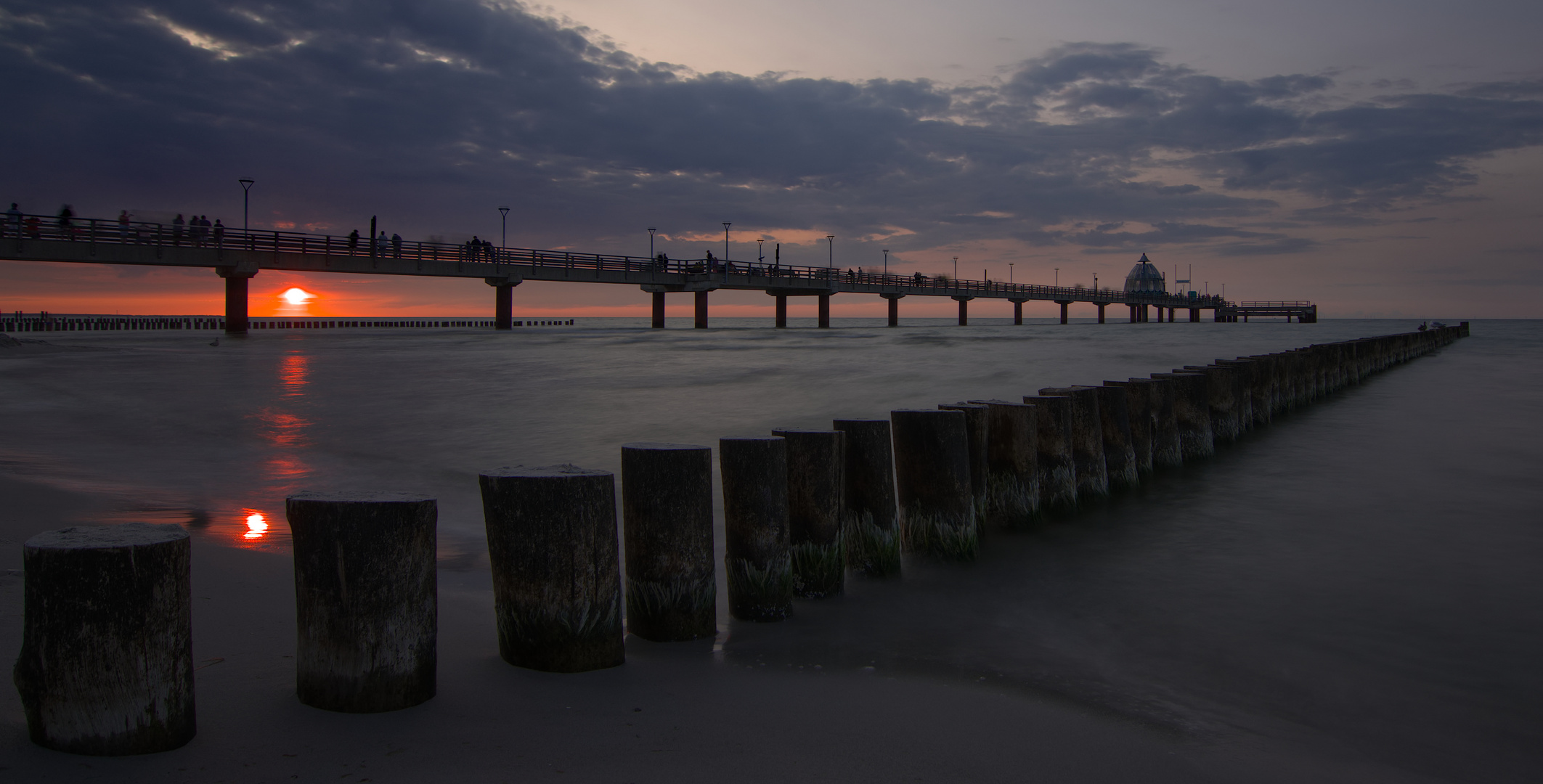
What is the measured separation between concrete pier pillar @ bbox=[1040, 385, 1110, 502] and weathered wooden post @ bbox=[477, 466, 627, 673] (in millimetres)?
4664

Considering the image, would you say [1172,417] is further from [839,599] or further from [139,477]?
[139,477]

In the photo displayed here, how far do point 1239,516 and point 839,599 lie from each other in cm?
445

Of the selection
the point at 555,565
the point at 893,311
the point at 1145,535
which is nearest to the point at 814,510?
the point at 555,565

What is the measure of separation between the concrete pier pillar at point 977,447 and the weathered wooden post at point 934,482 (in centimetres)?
16

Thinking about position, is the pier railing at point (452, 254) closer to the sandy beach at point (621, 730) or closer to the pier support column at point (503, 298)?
the pier support column at point (503, 298)

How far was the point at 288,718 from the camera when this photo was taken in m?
2.80

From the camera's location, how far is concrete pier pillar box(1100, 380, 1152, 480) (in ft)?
25.8

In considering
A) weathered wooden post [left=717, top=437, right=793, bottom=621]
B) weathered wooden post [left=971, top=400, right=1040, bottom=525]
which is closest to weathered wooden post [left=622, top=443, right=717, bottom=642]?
weathered wooden post [left=717, top=437, right=793, bottom=621]

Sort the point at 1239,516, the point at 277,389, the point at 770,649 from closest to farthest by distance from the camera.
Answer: the point at 770,649 < the point at 1239,516 < the point at 277,389

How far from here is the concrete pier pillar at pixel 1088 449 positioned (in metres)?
6.89

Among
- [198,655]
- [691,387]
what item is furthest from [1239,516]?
[691,387]

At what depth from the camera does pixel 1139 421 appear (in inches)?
313

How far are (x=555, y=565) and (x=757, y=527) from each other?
108cm

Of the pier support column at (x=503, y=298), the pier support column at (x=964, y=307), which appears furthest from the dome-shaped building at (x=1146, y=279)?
the pier support column at (x=503, y=298)
